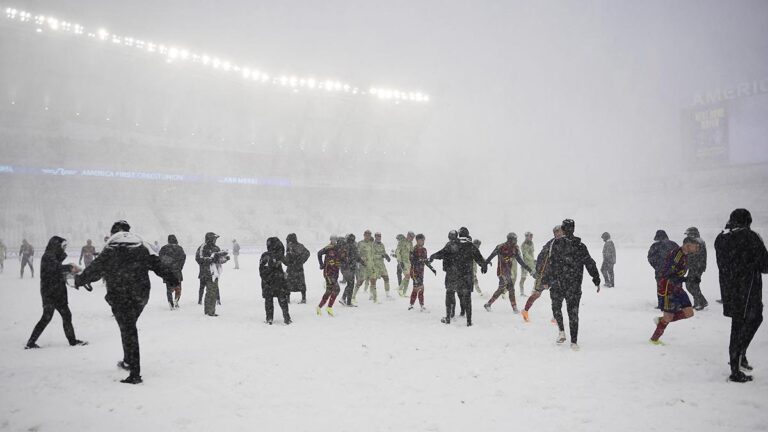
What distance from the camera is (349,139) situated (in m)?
62.2

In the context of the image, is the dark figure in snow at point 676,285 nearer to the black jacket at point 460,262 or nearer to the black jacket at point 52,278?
the black jacket at point 460,262

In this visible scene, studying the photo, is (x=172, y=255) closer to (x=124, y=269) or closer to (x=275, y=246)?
(x=275, y=246)

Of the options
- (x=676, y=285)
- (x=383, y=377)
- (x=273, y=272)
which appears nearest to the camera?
(x=383, y=377)

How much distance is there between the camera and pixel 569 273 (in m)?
6.54

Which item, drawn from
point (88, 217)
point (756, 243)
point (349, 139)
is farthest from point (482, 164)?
point (756, 243)

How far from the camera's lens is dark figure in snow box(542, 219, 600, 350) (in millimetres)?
6457

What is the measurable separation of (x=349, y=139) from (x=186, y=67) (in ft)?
77.8

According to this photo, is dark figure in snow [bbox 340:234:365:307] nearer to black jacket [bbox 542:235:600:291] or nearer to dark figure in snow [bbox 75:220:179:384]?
black jacket [bbox 542:235:600:291]

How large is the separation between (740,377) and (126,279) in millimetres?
7592

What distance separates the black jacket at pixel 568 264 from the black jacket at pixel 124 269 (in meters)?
5.77

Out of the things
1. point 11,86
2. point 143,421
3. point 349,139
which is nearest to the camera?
point 143,421

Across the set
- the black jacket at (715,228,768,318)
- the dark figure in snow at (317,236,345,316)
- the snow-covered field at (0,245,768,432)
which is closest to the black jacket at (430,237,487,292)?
the snow-covered field at (0,245,768,432)

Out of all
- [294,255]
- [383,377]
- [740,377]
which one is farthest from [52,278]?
[740,377]

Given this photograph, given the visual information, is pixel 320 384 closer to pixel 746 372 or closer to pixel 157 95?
pixel 746 372
